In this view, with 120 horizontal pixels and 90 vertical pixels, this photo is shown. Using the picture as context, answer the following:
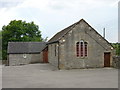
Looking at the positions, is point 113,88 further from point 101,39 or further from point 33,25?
point 33,25

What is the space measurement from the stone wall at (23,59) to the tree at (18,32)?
16.9 m

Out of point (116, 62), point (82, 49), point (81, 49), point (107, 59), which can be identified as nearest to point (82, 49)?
point (82, 49)

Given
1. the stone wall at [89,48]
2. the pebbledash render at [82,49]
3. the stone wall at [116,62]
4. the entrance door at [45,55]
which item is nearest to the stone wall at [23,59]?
the entrance door at [45,55]

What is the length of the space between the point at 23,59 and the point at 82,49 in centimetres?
1637

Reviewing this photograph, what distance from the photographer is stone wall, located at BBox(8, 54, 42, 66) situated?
4150cm

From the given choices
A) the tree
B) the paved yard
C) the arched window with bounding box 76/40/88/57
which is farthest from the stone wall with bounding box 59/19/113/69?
the tree

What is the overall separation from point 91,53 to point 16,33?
34528 millimetres

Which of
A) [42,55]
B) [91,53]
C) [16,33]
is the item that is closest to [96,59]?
[91,53]

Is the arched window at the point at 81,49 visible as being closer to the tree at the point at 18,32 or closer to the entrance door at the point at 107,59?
the entrance door at the point at 107,59

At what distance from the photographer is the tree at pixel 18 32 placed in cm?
5903

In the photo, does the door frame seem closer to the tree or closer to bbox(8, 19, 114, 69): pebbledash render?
bbox(8, 19, 114, 69): pebbledash render

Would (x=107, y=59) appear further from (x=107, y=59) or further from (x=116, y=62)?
(x=116, y=62)

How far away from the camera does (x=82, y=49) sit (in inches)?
1120

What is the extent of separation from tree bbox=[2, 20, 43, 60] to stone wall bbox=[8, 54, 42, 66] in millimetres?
16894
